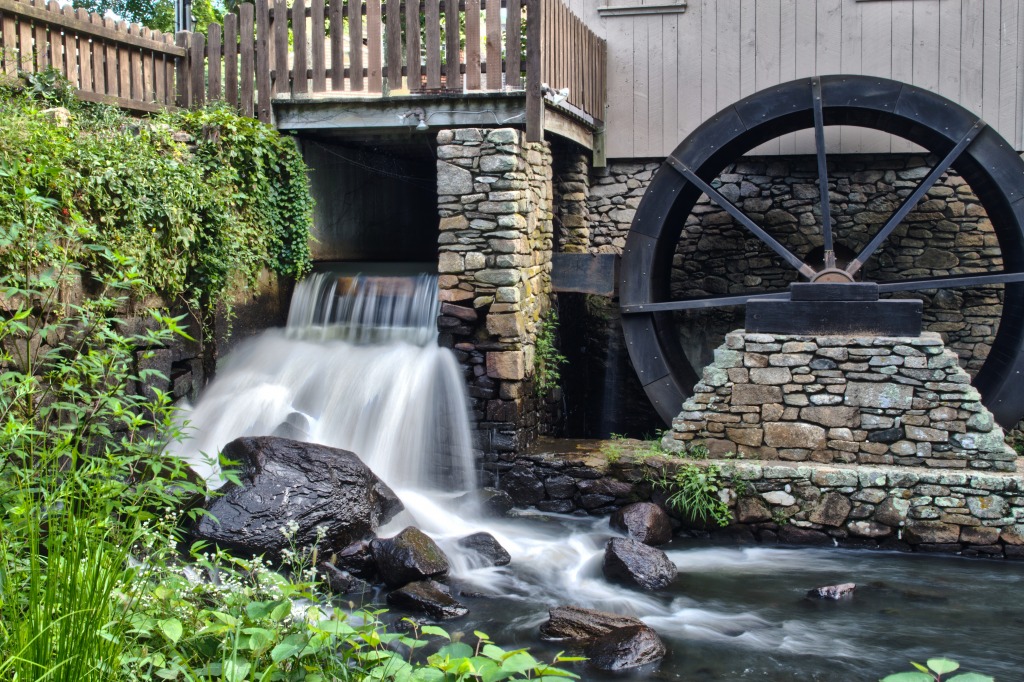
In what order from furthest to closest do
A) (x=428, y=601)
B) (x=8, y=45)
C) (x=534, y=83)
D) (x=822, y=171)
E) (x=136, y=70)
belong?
(x=136, y=70), (x=822, y=171), (x=534, y=83), (x=8, y=45), (x=428, y=601)

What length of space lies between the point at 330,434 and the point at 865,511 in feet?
11.9

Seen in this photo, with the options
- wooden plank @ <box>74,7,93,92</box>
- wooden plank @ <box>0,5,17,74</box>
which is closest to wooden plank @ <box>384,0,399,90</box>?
wooden plank @ <box>74,7,93,92</box>

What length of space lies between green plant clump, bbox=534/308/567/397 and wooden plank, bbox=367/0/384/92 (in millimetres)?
2198

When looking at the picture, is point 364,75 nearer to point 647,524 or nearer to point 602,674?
point 647,524

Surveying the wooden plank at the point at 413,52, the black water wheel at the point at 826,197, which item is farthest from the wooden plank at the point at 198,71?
the black water wheel at the point at 826,197

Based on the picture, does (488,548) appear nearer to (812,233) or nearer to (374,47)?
(374,47)

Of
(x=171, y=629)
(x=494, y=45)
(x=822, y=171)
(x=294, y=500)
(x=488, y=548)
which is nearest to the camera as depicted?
(x=171, y=629)

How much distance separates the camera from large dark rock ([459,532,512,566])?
19.0 feet

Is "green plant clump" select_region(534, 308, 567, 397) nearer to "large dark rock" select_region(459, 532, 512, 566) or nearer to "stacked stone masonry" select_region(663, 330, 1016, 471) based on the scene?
"stacked stone masonry" select_region(663, 330, 1016, 471)

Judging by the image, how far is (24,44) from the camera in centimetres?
660

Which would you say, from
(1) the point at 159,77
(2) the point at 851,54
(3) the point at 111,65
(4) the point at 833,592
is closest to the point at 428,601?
(4) the point at 833,592

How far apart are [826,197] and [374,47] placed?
3.52 metres

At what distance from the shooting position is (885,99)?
7066 mm

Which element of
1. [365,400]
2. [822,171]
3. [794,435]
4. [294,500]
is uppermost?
[822,171]
